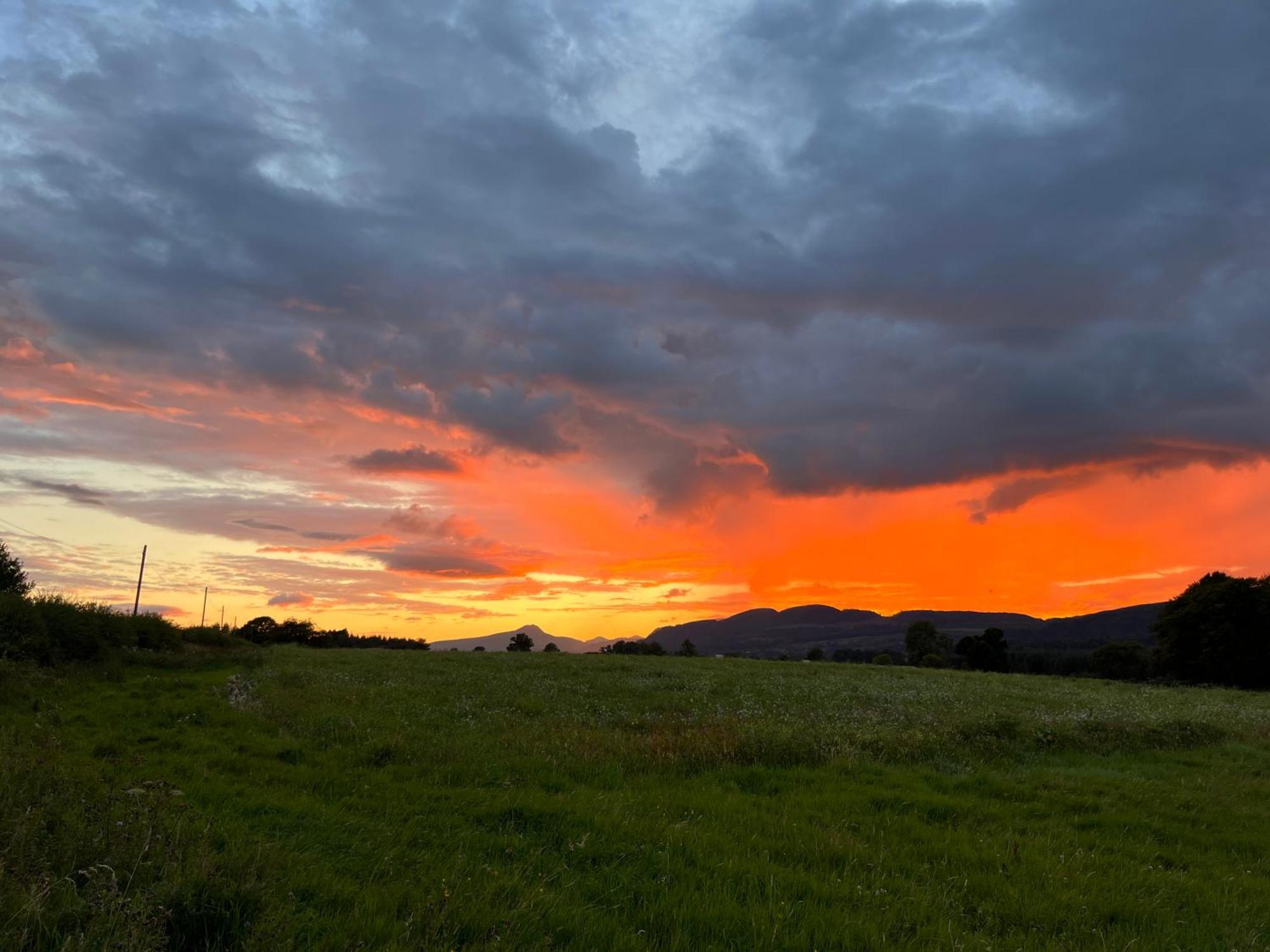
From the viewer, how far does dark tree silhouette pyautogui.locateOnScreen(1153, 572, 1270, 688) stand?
66.2 meters

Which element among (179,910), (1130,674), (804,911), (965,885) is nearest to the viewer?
(179,910)

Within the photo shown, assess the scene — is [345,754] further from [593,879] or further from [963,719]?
[963,719]

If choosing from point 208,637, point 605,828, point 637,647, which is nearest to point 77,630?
point 208,637

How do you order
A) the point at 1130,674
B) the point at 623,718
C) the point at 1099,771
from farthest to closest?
the point at 1130,674 < the point at 623,718 < the point at 1099,771

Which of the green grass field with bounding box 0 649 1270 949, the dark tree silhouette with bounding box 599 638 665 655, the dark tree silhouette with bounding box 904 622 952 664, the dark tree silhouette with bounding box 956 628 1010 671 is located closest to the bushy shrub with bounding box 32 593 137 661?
the green grass field with bounding box 0 649 1270 949

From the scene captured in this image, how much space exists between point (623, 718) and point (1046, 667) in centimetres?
12162

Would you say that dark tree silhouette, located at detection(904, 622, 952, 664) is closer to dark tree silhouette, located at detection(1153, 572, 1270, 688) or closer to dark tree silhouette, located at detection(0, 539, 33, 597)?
dark tree silhouette, located at detection(1153, 572, 1270, 688)

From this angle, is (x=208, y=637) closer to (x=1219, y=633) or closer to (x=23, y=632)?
(x=23, y=632)

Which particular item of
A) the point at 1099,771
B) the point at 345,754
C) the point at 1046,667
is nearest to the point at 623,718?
the point at 345,754

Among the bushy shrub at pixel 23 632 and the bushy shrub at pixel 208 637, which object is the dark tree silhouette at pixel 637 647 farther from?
the bushy shrub at pixel 23 632

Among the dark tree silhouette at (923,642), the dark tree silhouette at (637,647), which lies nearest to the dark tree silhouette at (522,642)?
the dark tree silhouette at (637,647)

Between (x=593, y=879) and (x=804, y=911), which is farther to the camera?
(x=593, y=879)

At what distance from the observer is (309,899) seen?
7.00m

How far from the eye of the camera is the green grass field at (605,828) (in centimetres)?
634
